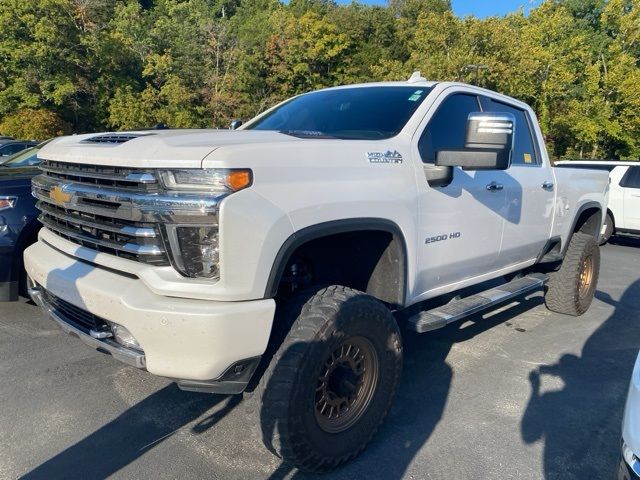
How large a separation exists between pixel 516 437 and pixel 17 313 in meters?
4.57

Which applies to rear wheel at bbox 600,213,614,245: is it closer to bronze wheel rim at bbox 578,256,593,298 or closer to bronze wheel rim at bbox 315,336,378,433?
bronze wheel rim at bbox 578,256,593,298

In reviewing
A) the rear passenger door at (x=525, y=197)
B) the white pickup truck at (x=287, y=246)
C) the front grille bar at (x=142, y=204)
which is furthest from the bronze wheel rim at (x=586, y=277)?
the front grille bar at (x=142, y=204)

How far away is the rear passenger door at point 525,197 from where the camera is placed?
13.7 ft

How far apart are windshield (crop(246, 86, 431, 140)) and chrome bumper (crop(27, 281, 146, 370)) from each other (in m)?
1.61

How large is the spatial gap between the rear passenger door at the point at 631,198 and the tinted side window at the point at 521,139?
22.8ft

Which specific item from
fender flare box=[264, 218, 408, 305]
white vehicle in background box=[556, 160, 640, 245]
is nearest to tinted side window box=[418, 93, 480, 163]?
fender flare box=[264, 218, 408, 305]

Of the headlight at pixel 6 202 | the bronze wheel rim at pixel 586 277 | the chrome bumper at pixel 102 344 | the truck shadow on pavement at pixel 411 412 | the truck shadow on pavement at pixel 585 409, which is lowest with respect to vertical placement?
the truck shadow on pavement at pixel 585 409

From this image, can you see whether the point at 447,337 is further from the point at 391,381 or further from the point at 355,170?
the point at 355,170

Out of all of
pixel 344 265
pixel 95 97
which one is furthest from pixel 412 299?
pixel 95 97

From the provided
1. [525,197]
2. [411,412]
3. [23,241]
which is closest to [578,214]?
[525,197]

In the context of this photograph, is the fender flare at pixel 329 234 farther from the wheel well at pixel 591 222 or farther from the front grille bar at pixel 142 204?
the wheel well at pixel 591 222

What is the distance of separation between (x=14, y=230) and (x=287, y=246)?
10.7 ft

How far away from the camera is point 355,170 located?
9.16 ft

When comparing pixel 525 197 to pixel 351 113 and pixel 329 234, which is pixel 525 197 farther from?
pixel 329 234
